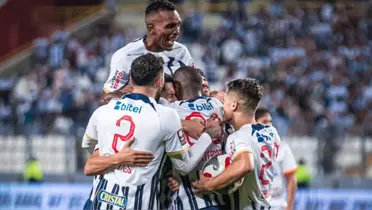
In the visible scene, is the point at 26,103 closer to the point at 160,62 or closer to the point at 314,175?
the point at 314,175

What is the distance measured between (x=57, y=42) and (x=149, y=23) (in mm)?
18283

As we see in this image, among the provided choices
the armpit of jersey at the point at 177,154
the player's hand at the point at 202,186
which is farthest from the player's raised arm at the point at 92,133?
the player's hand at the point at 202,186

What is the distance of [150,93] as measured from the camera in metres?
6.54

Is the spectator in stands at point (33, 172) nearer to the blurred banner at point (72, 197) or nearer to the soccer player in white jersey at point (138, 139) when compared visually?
the blurred banner at point (72, 197)

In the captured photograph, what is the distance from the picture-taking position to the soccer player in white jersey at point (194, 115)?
6.92 meters

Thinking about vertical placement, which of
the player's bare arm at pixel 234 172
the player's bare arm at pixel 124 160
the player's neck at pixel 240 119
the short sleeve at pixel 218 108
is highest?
the short sleeve at pixel 218 108

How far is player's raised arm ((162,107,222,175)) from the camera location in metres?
6.50

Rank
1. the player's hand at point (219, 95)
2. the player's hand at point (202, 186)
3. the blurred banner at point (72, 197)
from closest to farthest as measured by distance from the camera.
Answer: the player's hand at point (202, 186)
the player's hand at point (219, 95)
the blurred banner at point (72, 197)

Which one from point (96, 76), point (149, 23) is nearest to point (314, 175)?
point (96, 76)

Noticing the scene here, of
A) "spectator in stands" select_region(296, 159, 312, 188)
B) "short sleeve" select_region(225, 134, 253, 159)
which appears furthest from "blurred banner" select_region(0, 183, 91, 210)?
"short sleeve" select_region(225, 134, 253, 159)

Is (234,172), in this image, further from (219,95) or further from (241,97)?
(219,95)

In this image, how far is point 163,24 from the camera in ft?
24.7

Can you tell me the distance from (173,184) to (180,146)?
0.48 metres

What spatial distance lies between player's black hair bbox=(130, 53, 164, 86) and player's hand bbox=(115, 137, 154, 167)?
45 cm
